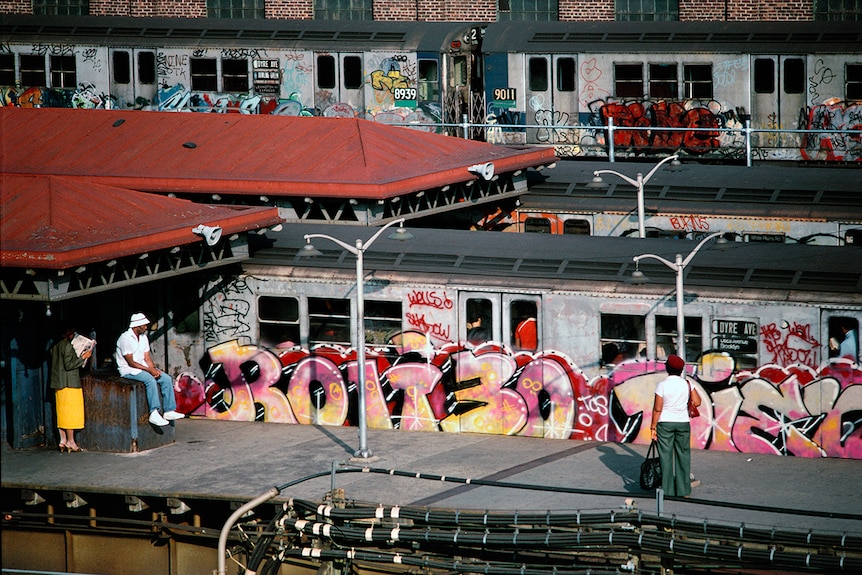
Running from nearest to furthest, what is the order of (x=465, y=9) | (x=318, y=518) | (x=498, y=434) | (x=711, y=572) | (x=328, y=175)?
(x=711, y=572) < (x=318, y=518) < (x=498, y=434) < (x=328, y=175) < (x=465, y=9)

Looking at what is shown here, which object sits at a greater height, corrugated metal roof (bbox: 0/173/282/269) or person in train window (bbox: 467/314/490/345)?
corrugated metal roof (bbox: 0/173/282/269)

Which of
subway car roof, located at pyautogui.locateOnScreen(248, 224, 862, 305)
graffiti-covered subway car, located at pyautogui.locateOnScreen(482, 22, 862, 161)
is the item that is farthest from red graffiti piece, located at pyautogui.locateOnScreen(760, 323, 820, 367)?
graffiti-covered subway car, located at pyautogui.locateOnScreen(482, 22, 862, 161)

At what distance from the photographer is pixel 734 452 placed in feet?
68.5

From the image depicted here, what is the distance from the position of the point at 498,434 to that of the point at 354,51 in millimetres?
16994

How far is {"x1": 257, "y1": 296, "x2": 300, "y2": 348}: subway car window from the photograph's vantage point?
23.5m

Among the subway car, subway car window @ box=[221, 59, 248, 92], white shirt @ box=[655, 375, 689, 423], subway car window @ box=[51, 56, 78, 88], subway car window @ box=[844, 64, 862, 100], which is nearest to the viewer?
white shirt @ box=[655, 375, 689, 423]

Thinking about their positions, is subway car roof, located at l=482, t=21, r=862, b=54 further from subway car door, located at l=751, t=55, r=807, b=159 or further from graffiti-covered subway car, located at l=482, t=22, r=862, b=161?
subway car door, located at l=751, t=55, r=807, b=159

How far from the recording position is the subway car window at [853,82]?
3344cm

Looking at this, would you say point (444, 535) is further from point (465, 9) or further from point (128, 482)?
point (465, 9)

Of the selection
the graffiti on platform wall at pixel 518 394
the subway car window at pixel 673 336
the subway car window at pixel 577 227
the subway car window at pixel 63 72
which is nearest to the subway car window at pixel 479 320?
the graffiti on platform wall at pixel 518 394

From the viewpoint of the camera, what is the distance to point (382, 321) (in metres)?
22.9

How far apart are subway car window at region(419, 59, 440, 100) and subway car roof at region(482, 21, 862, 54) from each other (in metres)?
1.42

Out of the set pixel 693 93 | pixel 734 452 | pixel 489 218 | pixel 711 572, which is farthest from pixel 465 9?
pixel 711 572

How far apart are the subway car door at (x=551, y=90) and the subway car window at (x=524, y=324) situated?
14.4 meters
